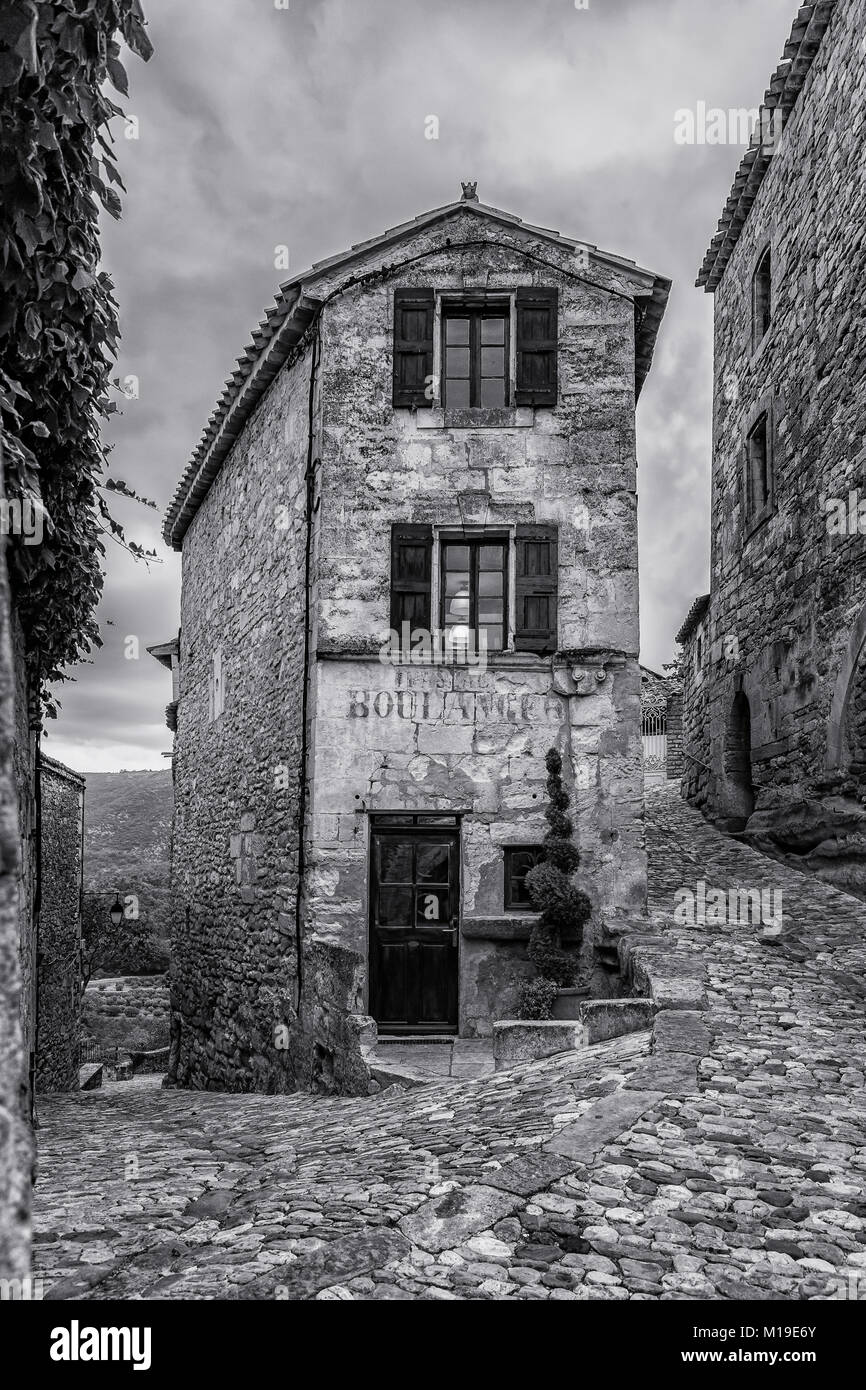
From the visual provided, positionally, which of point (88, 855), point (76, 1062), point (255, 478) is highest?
point (255, 478)

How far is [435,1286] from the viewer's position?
3.12 meters

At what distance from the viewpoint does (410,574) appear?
377 inches

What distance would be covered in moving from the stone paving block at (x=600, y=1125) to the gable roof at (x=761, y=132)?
11.4 m

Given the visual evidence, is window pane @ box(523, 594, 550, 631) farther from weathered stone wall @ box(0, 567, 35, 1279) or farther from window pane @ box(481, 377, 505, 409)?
weathered stone wall @ box(0, 567, 35, 1279)

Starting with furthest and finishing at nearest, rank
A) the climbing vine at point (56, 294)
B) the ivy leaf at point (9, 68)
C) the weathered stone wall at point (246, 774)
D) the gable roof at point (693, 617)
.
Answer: the gable roof at point (693, 617), the weathered stone wall at point (246, 774), the climbing vine at point (56, 294), the ivy leaf at point (9, 68)

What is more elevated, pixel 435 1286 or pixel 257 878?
pixel 257 878

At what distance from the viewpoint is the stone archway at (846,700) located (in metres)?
9.65

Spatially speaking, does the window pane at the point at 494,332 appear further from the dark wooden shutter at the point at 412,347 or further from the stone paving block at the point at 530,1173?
the stone paving block at the point at 530,1173

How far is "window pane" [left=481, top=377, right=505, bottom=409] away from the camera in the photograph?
32.4 ft

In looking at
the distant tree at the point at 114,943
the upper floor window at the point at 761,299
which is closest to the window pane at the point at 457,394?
the upper floor window at the point at 761,299

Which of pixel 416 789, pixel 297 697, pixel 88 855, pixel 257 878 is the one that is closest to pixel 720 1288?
pixel 416 789

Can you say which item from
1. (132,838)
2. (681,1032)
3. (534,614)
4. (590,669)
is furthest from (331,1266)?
(132,838)
